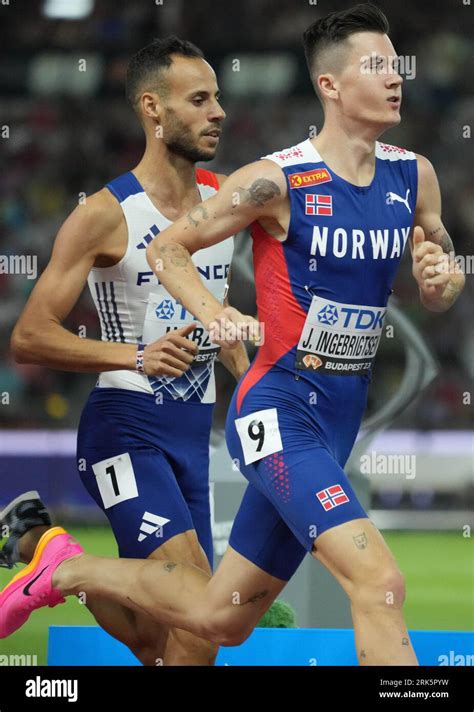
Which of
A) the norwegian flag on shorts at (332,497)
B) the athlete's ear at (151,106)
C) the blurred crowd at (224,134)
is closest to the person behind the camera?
the norwegian flag on shorts at (332,497)

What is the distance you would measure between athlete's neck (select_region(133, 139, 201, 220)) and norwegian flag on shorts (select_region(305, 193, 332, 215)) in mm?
975

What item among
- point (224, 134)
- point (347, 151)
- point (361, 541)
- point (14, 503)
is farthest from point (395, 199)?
point (224, 134)

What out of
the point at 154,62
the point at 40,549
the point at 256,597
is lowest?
the point at 256,597

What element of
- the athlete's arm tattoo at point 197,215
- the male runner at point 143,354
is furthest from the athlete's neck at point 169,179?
the athlete's arm tattoo at point 197,215

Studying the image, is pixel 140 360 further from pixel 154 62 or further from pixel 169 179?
pixel 154 62

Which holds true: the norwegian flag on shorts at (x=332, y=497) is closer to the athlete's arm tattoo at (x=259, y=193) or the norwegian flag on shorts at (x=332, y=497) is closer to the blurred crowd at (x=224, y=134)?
the athlete's arm tattoo at (x=259, y=193)

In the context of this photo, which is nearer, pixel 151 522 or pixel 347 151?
pixel 347 151

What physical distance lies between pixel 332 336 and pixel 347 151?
2.06 ft

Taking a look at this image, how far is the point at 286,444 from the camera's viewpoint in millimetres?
4004

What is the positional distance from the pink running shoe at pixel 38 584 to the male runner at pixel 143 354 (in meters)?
0.21

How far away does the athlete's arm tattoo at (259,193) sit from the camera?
162 inches

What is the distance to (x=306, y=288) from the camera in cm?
416

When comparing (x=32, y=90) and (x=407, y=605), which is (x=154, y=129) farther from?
(x=32, y=90)

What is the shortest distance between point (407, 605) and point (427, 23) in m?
7.04
